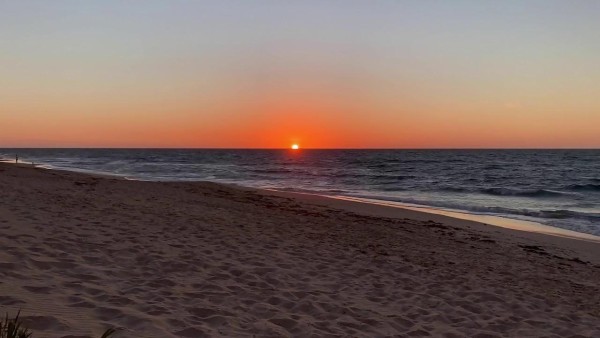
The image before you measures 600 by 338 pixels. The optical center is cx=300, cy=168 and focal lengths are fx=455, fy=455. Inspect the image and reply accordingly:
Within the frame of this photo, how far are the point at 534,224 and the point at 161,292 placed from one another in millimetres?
16624

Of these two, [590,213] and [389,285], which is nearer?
[389,285]

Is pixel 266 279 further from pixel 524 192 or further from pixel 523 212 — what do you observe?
pixel 524 192

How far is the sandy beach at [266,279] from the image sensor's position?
4.90 m

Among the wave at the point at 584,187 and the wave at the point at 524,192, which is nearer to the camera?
the wave at the point at 524,192

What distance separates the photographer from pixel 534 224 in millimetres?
18047

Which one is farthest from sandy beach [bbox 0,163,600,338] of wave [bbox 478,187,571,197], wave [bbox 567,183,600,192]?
wave [bbox 567,183,600,192]

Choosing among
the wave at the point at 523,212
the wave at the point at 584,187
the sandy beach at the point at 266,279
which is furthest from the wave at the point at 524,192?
the sandy beach at the point at 266,279

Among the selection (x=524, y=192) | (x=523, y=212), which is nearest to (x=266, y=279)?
(x=523, y=212)

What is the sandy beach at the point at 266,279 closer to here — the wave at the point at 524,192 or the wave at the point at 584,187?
the wave at the point at 524,192

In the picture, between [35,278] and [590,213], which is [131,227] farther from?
[590,213]

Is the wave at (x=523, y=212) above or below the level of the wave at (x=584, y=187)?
below

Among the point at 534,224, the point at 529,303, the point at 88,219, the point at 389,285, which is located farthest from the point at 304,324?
the point at 534,224

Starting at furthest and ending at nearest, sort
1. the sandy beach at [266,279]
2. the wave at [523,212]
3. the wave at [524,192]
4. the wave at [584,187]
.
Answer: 1. the wave at [584,187]
2. the wave at [524,192]
3. the wave at [523,212]
4. the sandy beach at [266,279]

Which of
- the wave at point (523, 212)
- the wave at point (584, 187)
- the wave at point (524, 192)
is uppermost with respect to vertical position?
the wave at point (584, 187)
